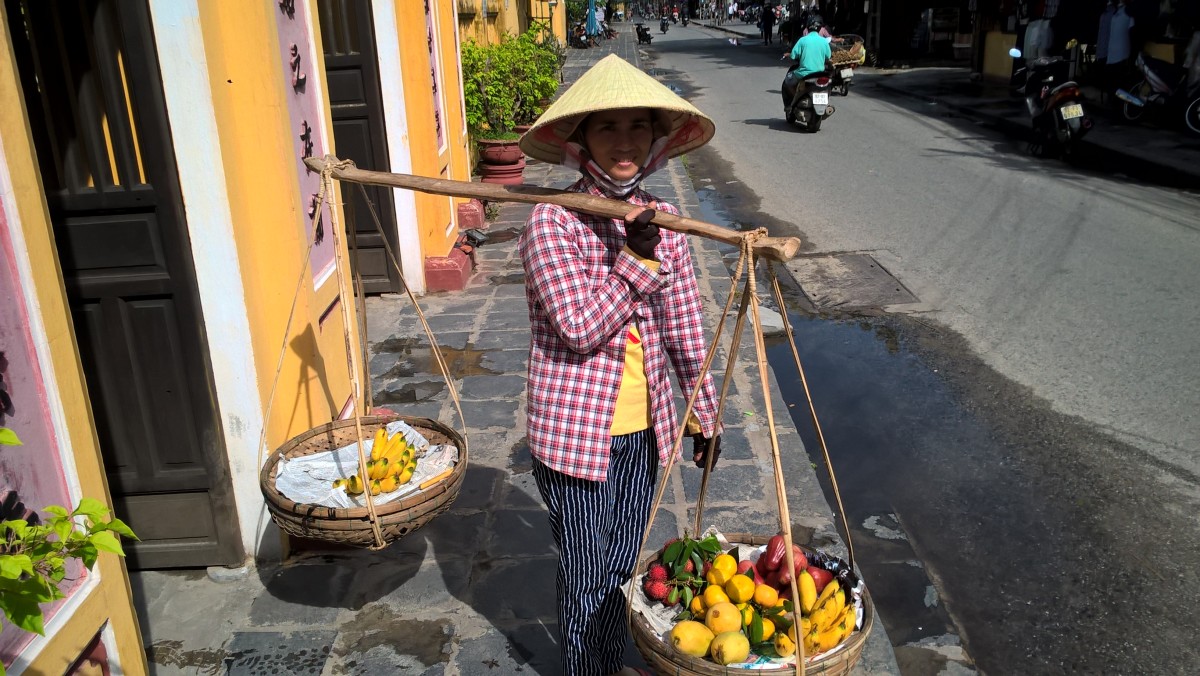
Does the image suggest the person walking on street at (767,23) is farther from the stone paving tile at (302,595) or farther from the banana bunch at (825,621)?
the banana bunch at (825,621)

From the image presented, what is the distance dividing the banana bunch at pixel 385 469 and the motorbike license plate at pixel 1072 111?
1020 centimetres

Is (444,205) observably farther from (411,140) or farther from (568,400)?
(568,400)

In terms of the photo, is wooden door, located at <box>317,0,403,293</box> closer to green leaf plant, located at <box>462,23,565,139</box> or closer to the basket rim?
the basket rim

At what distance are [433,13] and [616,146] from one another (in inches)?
203

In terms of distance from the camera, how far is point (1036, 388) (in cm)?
478

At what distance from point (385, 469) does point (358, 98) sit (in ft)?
12.5

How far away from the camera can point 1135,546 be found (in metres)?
3.43

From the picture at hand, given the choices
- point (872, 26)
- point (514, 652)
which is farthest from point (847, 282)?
point (872, 26)

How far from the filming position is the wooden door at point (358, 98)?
5.68 m

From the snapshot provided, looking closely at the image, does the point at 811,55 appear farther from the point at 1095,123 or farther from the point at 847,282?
the point at 847,282

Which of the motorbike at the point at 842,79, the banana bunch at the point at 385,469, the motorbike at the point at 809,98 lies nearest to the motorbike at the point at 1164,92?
the motorbike at the point at 809,98

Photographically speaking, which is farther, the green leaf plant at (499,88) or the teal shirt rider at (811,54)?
the teal shirt rider at (811,54)

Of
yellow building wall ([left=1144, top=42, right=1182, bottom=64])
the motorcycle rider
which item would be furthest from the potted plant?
yellow building wall ([left=1144, top=42, right=1182, bottom=64])

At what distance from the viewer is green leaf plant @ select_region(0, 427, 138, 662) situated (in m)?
1.38
